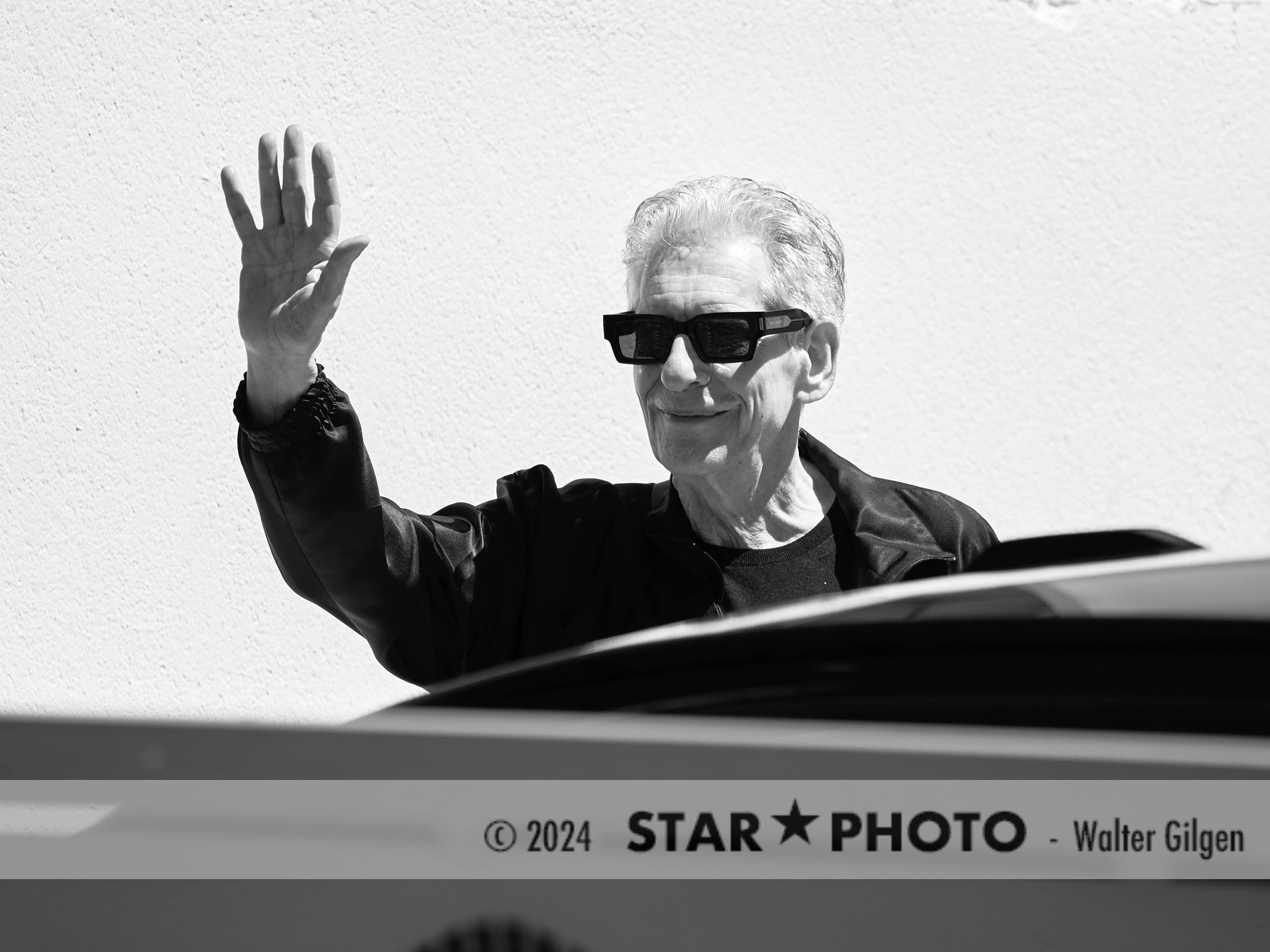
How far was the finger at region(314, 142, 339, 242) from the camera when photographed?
6.15 feet

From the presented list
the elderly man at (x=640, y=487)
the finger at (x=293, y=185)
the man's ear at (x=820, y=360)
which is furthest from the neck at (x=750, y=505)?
the finger at (x=293, y=185)

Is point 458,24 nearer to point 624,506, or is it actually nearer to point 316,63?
point 316,63

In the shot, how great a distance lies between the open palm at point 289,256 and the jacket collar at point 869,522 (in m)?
0.61

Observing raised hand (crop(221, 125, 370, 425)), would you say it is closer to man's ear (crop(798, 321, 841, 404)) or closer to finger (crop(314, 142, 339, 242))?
finger (crop(314, 142, 339, 242))

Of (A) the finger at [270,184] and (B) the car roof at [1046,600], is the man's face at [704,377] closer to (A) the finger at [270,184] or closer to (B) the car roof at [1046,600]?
(A) the finger at [270,184]

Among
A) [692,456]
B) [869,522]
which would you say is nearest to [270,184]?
[692,456]

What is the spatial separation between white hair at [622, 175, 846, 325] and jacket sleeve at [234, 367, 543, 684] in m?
0.40

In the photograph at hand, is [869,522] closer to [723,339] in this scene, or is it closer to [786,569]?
[786,569]

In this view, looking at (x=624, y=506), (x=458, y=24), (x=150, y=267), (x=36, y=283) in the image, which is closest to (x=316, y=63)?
(x=458, y=24)

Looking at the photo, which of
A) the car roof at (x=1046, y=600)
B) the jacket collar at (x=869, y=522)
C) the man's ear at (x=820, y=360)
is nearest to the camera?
the car roof at (x=1046, y=600)

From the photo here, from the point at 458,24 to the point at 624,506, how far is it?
5.97ft

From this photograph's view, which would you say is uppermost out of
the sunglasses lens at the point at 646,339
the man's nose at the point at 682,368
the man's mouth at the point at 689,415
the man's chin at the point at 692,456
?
the sunglasses lens at the point at 646,339

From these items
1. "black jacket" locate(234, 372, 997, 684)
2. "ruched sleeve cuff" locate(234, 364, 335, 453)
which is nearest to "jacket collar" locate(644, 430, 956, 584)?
"black jacket" locate(234, 372, 997, 684)

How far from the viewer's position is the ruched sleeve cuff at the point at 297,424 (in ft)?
6.16
